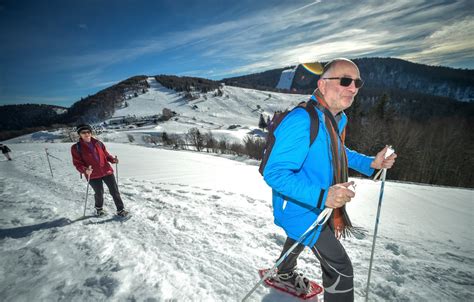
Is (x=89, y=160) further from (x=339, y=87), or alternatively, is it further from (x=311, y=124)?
(x=339, y=87)

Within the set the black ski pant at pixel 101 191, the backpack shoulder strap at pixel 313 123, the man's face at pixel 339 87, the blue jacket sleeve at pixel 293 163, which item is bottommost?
the black ski pant at pixel 101 191

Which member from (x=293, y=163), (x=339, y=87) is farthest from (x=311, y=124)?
(x=339, y=87)

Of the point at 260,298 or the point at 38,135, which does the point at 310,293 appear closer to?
the point at 260,298

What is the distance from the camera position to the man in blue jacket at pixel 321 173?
5.61 ft

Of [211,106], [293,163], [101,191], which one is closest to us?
[293,163]

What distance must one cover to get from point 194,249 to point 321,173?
2.79 metres

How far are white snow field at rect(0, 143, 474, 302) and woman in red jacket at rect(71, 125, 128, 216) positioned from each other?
1.48ft

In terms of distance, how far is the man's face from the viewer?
1942 mm

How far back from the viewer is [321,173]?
192 centimetres

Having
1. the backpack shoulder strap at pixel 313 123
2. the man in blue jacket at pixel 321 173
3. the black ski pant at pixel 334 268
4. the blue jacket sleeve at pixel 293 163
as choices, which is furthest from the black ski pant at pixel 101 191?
the backpack shoulder strap at pixel 313 123

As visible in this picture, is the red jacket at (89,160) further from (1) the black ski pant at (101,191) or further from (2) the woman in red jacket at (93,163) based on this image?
(1) the black ski pant at (101,191)

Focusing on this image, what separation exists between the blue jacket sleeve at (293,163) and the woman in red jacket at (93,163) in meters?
4.75

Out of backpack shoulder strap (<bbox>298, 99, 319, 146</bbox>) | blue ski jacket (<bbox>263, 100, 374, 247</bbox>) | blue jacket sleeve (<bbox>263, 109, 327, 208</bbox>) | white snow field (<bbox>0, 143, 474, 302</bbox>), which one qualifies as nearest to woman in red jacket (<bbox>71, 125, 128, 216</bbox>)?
white snow field (<bbox>0, 143, 474, 302</bbox>)

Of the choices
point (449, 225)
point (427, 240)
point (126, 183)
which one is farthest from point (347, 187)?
point (126, 183)
